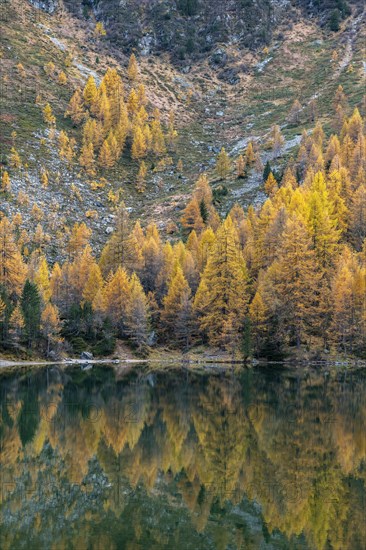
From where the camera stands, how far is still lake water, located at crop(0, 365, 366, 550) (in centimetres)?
1731

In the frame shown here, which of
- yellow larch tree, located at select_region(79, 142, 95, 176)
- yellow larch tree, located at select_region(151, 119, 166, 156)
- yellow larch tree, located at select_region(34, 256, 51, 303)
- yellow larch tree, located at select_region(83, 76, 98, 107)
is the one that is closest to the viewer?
yellow larch tree, located at select_region(34, 256, 51, 303)

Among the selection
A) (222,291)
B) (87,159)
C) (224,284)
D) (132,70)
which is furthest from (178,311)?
(132,70)

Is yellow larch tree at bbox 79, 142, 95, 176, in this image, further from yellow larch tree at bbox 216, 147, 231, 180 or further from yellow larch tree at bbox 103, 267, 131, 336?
yellow larch tree at bbox 103, 267, 131, 336

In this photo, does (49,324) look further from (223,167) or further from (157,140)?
(157,140)

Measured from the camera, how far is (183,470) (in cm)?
2395

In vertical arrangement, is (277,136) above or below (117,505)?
above

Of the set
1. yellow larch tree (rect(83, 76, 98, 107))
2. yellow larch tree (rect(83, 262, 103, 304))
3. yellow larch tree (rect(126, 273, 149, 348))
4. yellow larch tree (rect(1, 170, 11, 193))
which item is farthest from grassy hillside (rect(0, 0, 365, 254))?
yellow larch tree (rect(126, 273, 149, 348))

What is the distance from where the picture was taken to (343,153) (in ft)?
368

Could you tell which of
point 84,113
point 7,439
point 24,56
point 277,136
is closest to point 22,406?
point 7,439

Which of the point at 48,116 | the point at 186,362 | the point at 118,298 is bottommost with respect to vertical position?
the point at 186,362

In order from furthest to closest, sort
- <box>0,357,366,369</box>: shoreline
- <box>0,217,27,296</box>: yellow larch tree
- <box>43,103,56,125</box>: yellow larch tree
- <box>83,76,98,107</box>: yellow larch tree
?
<box>83,76,98,107</box>: yellow larch tree
<box>43,103,56,125</box>: yellow larch tree
<box>0,217,27,296</box>: yellow larch tree
<box>0,357,366,369</box>: shoreline

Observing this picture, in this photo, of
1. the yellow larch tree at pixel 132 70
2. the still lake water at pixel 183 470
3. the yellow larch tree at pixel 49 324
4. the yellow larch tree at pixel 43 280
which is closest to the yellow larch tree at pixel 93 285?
the yellow larch tree at pixel 43 280

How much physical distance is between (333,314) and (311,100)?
118 metres

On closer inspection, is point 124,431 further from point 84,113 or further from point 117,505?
point 84,113
